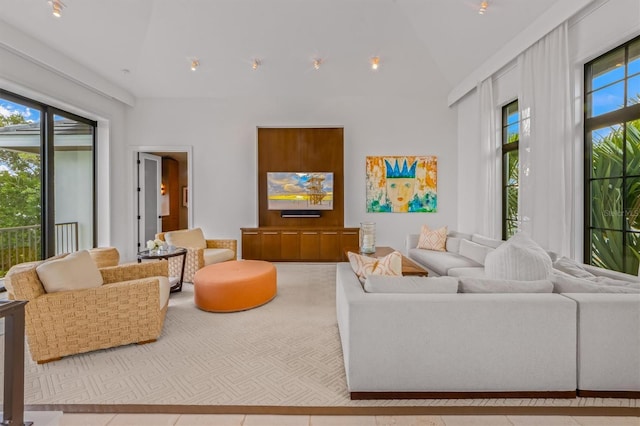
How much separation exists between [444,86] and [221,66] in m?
4.42

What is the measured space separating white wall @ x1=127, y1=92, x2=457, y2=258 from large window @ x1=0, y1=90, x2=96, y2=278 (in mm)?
1369

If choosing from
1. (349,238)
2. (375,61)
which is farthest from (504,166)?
(349,238)

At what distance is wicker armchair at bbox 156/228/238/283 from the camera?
448cm

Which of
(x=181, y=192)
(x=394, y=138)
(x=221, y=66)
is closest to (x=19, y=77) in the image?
(x=221, y=66)

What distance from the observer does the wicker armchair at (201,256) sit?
448 centimetres

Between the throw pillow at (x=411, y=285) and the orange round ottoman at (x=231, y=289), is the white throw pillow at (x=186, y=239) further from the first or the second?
the throw pillow at (x=411, y=285)

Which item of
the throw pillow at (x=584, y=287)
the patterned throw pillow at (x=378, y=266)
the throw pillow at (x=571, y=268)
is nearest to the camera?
the throw pillow at (x=584, y=287)

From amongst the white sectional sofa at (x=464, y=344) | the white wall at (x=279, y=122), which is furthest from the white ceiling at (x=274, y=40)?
the white sectional sofa at (x=464, y=344)

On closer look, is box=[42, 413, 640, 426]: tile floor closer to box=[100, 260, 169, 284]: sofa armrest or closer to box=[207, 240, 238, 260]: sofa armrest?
box=[100, 260, 169, 284]: sofa armrest

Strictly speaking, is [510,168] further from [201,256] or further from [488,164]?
[201,256]

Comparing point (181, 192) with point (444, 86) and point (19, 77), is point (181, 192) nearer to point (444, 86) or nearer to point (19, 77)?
point (19, 77)

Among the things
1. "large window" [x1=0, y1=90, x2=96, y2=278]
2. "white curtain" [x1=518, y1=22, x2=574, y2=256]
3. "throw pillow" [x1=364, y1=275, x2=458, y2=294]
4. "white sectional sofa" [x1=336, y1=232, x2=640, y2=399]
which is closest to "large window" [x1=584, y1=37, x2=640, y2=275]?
"white curtain" [x1=518, y1=22, x2=574, y2=256]

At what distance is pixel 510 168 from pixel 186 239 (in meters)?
5.57

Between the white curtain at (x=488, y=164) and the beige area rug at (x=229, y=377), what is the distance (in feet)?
11.3
